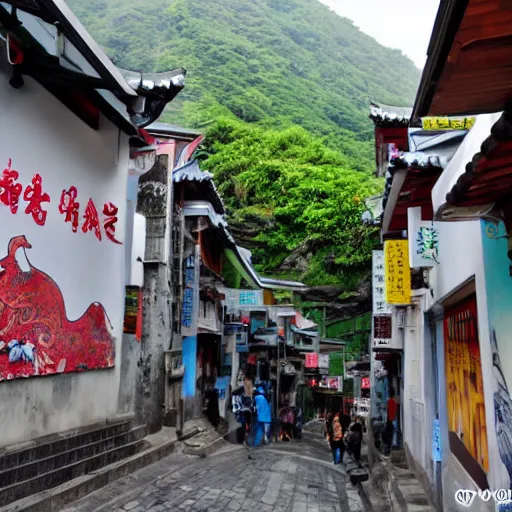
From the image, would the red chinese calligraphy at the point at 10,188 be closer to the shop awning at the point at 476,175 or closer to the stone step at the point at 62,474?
the stone step at the point at 62,474

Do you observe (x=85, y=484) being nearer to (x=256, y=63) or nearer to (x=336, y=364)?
(x=336, y=364)

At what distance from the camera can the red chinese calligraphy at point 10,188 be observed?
6574 millimetres

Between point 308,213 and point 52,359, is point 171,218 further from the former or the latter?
point 308,213

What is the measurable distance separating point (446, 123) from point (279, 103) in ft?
165

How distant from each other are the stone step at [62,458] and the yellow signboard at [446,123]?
697cm

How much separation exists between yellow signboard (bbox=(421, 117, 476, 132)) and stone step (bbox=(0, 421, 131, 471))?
22.8 ft

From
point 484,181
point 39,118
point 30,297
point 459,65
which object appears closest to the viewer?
point 459,65

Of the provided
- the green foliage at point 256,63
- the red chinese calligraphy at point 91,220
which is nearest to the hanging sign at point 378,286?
the red chinese calligraphy at point 91,220

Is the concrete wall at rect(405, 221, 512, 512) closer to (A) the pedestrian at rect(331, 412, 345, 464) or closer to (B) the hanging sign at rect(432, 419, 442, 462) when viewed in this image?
(B) the hanging sign at rect(432, 419, 442, 462)

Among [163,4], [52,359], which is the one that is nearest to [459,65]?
[52,359]

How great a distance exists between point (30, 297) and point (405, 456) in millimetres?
10275

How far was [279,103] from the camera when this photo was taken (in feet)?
184

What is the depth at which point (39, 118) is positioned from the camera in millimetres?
7504

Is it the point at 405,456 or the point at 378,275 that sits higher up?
the point at 378,275
